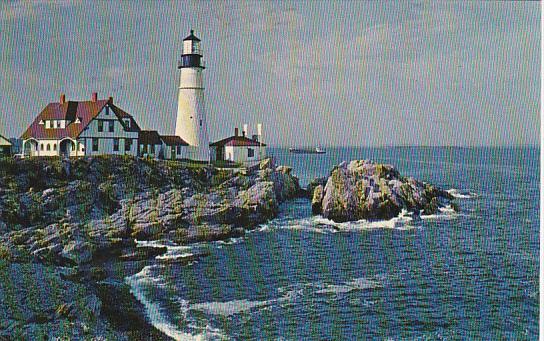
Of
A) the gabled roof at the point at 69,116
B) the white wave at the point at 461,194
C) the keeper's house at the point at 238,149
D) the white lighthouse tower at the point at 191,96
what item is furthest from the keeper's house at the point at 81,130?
the white wave at the point at 461,194

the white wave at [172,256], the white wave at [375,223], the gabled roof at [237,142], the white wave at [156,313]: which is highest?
the gabled roof at [237,142]

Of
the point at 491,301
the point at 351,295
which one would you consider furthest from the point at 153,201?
the point at 491,301

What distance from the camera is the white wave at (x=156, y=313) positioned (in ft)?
10.0

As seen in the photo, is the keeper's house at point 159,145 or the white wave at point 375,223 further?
the white wave at point 375,223

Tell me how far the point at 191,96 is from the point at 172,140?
0.34 metres

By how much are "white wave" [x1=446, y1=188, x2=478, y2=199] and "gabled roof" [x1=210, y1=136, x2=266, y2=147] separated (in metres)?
1.16

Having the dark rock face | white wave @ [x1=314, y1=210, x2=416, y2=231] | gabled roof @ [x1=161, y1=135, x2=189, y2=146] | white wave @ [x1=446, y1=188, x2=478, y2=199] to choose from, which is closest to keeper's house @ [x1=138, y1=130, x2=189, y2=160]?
gabled roof @ [x1=161, y1=135, x2=189, y2=146]

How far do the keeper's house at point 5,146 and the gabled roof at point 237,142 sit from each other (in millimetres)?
1129

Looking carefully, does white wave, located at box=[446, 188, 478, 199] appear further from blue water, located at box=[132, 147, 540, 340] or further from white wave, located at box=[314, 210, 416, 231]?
white wave, located at box=[314, 210, 416, 231]

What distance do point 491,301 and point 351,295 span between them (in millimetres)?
734

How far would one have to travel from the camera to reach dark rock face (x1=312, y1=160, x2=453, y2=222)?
13.8 ft

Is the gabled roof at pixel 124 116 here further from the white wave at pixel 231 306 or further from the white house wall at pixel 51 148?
the white wave at pixel 231 306

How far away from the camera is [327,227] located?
176 inches

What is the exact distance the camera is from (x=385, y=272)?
3.82 m
